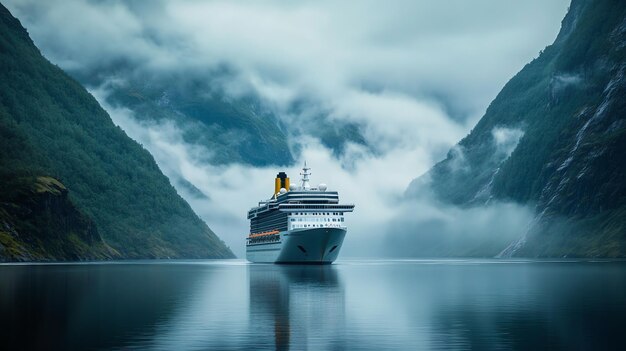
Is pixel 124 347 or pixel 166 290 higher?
pixel 166 290

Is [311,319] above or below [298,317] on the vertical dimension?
below

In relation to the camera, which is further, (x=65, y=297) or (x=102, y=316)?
(x=65, y=297)

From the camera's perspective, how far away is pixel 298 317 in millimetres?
73750

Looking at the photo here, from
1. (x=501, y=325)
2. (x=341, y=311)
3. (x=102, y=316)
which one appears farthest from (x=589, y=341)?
(x=102, y=316)

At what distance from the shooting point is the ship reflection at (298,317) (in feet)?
191

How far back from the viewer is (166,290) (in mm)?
113688

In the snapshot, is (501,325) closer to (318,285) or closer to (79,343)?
(79,343)

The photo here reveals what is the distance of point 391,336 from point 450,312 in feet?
Answer: 64.2

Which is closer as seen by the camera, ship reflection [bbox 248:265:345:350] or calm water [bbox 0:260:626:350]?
calm water [bbox 0:260:626:350]

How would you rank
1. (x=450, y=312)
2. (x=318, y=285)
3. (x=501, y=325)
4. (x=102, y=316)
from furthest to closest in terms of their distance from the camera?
(x=318, y=285) → (x=450, y=312) → (x=102, y=316) → (x=501, y=325)

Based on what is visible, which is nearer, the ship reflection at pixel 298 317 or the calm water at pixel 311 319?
the calm water at pixel 311 319

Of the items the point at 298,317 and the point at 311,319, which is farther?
the point at 298,317

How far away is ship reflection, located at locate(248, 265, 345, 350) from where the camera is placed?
58156 millimetres

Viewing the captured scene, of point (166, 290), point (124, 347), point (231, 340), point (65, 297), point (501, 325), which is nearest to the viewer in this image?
point (124, 347)
